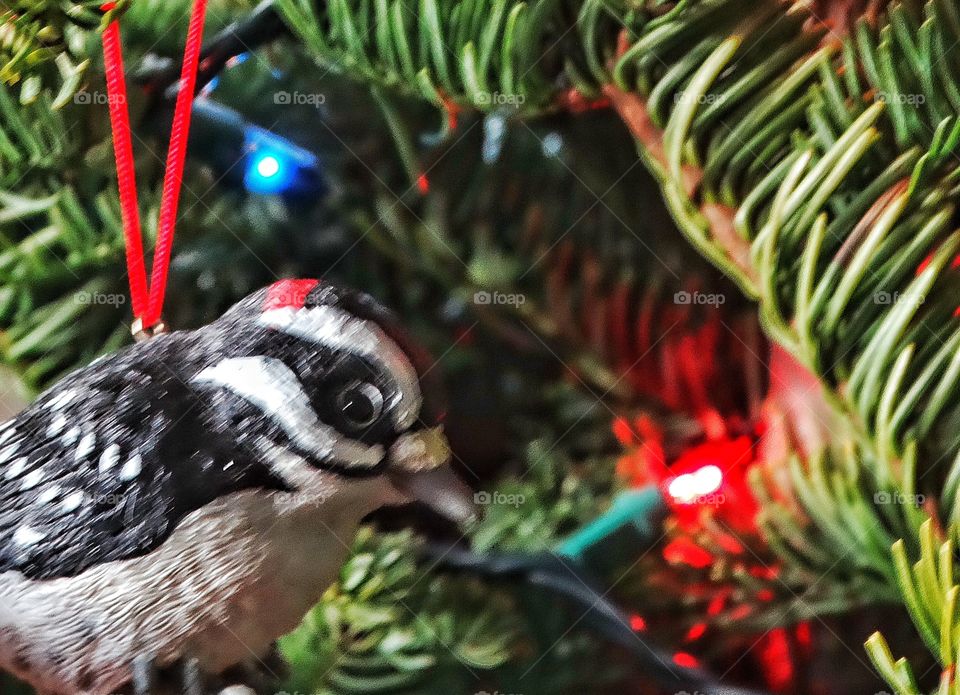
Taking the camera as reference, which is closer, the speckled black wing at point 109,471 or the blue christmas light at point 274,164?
the speckled black wing at point 109,471

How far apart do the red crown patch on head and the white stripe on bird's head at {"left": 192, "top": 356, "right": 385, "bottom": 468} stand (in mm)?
22

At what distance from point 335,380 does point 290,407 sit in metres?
0.02

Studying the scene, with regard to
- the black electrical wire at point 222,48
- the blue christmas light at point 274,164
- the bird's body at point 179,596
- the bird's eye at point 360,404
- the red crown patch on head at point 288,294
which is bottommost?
the bird's body at point 179,596

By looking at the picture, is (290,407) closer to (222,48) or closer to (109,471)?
(109,471)

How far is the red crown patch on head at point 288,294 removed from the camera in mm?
297

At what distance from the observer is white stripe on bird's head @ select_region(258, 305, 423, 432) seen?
289 millimetres

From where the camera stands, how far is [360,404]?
0.94 ft

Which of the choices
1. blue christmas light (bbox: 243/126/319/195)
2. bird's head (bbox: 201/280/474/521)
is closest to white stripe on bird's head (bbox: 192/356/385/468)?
bird's head (bbox: 201/280/474/521)

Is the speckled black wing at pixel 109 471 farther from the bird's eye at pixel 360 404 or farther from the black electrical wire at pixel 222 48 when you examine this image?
the black electrical wire at pixel 222 48

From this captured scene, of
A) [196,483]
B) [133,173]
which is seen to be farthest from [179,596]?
[133,173]

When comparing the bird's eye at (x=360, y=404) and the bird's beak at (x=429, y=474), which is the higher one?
the bird's eye at (x=360, y=404)

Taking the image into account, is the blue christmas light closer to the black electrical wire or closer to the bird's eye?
the black electrical wire

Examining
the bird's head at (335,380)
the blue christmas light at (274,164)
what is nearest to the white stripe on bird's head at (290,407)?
the bird's head at (335,380)

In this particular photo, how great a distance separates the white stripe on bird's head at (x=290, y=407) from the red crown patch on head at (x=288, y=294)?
0.02 meters
